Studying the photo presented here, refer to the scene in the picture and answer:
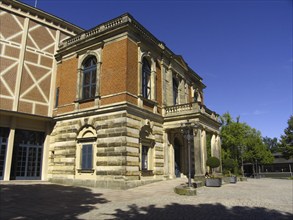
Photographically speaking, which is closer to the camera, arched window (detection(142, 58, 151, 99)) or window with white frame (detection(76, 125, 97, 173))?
window with white frame (detection(76, 125, 97, 173))

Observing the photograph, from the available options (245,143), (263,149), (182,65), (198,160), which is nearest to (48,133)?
(198,160)

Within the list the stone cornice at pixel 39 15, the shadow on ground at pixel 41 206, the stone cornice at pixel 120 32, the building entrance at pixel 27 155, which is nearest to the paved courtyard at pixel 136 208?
the shadow on ground at pixel 41 206

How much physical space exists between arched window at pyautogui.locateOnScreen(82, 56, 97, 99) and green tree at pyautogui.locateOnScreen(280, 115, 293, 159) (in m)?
38.5

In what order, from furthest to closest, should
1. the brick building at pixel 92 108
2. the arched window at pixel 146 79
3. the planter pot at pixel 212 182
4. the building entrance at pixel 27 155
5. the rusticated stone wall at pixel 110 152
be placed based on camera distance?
the arched window at pixel 146 79, the building entrance at pixel 27 155, the brick building at pixel 92 108, the planter pot at pixel 212 182, the rusticated stone wall at pixel 110 152

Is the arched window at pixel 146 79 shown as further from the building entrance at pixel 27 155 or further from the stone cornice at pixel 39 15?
the building entrance at pixel 27 155

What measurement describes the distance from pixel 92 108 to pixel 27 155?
6.35 meters

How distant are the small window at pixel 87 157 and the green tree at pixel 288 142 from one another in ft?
127

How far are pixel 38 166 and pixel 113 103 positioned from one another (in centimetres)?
819

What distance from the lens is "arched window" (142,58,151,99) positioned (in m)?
18.0

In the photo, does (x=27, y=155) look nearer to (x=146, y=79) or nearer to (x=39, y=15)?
(x=146, y=79)

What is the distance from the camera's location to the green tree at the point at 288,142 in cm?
4328

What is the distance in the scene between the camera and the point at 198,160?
54.1 ft

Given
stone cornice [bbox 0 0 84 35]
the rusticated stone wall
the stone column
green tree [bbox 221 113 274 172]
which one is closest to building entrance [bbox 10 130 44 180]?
the stone column

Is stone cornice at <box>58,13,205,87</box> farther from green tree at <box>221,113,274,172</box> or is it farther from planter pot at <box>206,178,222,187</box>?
green tree at <box>221,113,274,172</box>
